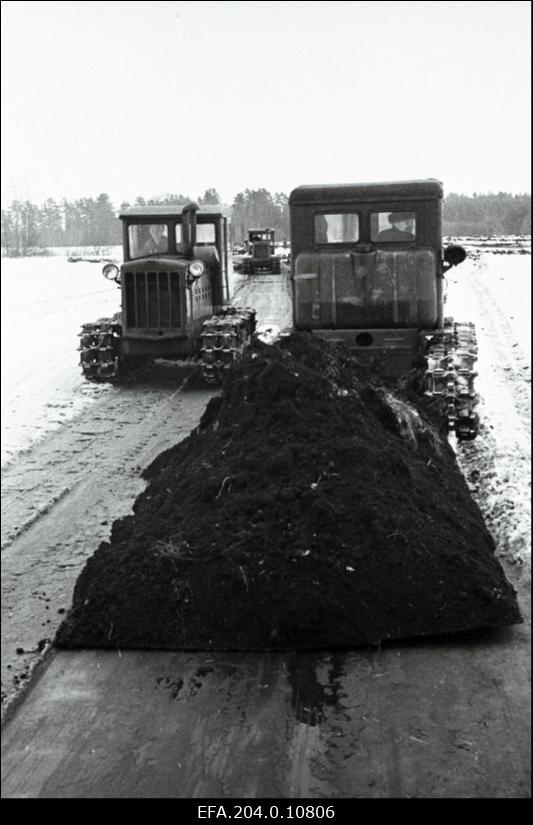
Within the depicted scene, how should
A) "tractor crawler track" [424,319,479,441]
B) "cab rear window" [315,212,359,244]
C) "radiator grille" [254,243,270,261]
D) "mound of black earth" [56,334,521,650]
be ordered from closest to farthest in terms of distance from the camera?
"mound of black earth" [56,334,521,650] < "tractor crawler track" [424,319,479,441] < "cab rear window" [315,212,359,244] < "radiator grille" [254,243,270,261]

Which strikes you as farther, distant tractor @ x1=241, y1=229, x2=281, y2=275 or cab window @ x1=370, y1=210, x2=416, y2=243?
distant tractor @ x1=241, y1=229, x2=281, y2=275

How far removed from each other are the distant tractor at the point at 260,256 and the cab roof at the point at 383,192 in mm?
26820

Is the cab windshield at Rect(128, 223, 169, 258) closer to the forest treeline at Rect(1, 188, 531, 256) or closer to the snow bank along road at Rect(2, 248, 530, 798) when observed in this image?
the forest treeline at Rect(1, 188, 531, 256)

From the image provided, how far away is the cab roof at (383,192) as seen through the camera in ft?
36.9

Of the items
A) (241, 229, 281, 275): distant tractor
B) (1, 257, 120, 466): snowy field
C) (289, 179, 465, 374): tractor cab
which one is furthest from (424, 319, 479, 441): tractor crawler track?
(241, 229, 281, 275): distant tractor

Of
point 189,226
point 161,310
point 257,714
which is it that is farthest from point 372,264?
point 257,714

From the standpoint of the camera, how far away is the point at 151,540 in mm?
5730

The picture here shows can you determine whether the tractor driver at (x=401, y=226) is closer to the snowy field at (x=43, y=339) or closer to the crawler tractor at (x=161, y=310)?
the crawler tractor at (x=161, y=310)

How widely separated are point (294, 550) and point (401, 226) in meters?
6.76

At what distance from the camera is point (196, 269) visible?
599 inches

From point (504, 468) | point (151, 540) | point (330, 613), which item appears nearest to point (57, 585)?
point (151, 540)

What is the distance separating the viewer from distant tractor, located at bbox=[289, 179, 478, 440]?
36.5 feet
